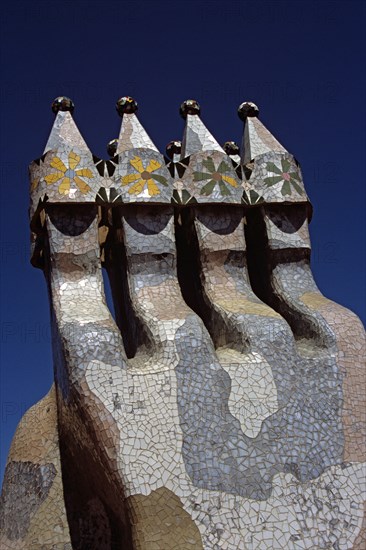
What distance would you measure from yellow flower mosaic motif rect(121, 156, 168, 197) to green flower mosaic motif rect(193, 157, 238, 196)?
0.49 metres

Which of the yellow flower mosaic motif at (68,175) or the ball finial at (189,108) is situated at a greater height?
the ball finial at (189,108)

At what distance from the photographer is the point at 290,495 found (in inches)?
254

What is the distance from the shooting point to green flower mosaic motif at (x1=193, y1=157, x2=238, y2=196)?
8.31m

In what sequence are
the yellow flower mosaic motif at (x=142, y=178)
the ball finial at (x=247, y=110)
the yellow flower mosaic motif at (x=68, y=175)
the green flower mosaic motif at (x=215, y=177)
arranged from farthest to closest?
the ball finial at (x=247, y=110) → the green flower mosaic motif at (x=215, y=177) → the yellow flower mosaic motif at (x=142, y=178) → the yellow flower mosaic motif at (x=68, y=175)

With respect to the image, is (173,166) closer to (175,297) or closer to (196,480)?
(175,297)

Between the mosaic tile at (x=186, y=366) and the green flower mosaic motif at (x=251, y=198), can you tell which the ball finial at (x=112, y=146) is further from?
the green flower mosaic motif at (x=251, y=198)

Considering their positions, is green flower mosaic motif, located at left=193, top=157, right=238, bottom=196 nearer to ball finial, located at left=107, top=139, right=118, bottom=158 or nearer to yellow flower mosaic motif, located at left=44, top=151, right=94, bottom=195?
yellow flower mosaic motif, located at left=44, top=151, right=94, bottom=195

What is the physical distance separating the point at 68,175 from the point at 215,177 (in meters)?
1.81

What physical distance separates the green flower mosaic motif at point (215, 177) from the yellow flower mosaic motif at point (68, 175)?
1374 mm

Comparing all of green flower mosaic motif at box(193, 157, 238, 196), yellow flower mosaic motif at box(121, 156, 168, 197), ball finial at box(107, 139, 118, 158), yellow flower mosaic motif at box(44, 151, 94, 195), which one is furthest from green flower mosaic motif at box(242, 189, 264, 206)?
ball finial at box(107, 139, 118, 158)

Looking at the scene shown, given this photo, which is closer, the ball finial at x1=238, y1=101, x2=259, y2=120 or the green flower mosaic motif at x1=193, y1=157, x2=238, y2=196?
the green flower mosaic motif at x1=193, y1=157, x2=238, y2=196

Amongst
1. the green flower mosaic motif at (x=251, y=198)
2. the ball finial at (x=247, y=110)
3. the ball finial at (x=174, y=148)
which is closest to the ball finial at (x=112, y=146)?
the ball finial at (x=174, y=148)

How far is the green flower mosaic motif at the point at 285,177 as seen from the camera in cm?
856

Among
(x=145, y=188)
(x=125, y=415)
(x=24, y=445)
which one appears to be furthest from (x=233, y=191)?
(x=24, y=445)
